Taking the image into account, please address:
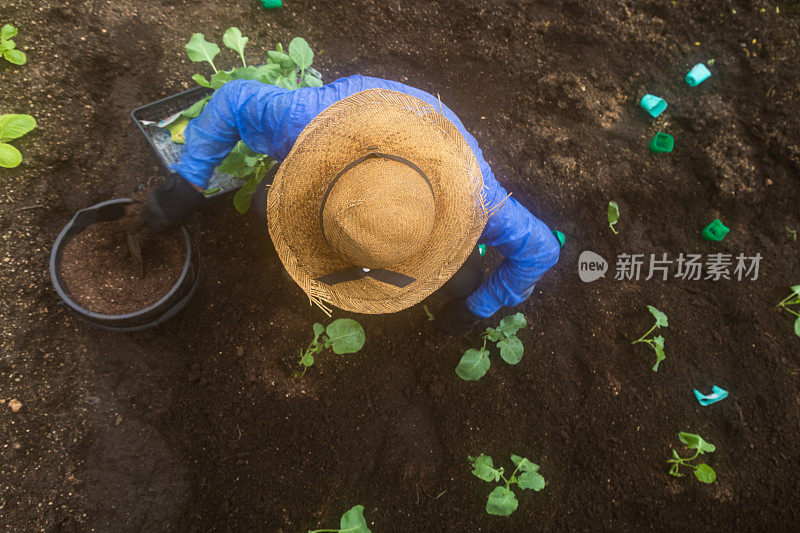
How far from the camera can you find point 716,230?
251 cm

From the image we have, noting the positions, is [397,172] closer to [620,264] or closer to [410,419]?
[410,419]

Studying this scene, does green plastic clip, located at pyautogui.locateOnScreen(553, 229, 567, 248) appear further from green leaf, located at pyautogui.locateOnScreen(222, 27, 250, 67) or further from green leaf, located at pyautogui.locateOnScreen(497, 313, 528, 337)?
green leaf, located at pyautogui.locateOnScreen(222, 27, 250, 67)

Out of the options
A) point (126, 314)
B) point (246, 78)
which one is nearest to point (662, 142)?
point (246, 78)

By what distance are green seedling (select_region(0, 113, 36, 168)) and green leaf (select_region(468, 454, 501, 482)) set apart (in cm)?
238

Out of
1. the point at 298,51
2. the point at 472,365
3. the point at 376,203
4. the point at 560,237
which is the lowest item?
the point at 472,365

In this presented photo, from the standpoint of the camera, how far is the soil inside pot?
5.88 ft

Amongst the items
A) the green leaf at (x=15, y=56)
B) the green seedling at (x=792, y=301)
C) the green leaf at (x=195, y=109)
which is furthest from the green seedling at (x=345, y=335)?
the green seedling at (x=792, y=301)

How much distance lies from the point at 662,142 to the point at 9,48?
345cm

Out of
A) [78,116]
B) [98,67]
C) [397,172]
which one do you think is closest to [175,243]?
[78,116]

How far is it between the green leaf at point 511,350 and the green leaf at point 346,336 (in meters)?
0.66

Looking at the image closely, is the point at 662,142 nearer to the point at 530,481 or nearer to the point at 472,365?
the point at 472,365

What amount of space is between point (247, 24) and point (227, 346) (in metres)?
1.83

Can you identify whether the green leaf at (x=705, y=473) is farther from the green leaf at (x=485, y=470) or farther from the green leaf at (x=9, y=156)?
the green leaf at (x=9, y=156)

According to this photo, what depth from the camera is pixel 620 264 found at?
2.46 m
